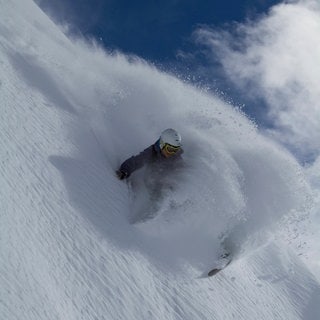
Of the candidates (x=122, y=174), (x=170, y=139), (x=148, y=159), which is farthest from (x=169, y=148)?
(x=122, y=174)

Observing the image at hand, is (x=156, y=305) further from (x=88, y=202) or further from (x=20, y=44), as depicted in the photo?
(x=20, y=44)

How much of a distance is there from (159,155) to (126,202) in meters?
1.07

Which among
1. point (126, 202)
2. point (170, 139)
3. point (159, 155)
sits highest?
point (170, 139)

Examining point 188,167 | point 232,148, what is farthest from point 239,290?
point 232,148

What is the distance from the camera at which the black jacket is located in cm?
824

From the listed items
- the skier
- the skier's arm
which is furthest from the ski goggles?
the skier's arm

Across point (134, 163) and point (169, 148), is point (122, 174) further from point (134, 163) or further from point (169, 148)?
point (169, 148)

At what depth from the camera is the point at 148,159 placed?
8391mm

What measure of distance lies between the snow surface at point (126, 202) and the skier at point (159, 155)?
26 centimetres

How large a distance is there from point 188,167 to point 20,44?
4623 mm

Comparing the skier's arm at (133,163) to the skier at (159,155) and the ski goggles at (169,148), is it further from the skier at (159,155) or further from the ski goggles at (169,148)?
the ski goggles at (169,148)

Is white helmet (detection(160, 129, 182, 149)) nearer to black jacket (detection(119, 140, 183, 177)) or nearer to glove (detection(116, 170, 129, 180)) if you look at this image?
black jacket (detection(119, 140, 183, 177))

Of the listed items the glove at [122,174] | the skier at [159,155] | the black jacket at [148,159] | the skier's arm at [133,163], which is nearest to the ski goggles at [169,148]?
the skier at [159,155]

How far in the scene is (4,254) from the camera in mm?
4652
